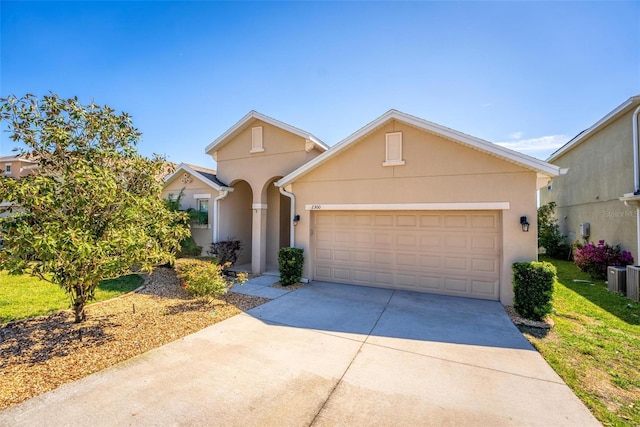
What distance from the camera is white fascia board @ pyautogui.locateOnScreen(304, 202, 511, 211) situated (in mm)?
8102

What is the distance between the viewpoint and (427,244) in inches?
358

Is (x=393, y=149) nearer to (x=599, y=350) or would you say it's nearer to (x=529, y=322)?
(x=529, y=322)

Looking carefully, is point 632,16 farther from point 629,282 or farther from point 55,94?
point 55,94

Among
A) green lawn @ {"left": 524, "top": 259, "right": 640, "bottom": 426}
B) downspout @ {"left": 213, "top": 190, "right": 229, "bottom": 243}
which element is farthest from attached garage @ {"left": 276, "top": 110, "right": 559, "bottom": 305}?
downspout @ {"left": 213, "top": 190, "right": 229, "bottom": 243}

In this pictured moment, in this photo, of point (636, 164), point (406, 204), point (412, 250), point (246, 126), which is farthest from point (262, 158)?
point (636, 164)

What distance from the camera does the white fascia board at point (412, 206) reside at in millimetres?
8102

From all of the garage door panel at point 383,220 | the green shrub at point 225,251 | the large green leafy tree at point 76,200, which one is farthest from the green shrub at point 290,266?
the large green leafy tree at point 76,200

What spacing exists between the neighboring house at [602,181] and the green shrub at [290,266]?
1080 centimetres

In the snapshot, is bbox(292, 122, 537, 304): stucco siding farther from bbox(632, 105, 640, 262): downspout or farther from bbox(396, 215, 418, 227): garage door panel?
bbox(632, 105, 640, 262): downspout

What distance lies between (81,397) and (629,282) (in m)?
14.0

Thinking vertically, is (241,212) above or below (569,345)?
above

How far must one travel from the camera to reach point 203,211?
13.8 metres

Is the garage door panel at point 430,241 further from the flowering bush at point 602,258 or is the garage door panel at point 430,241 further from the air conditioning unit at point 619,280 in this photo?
the flowering bush at point 602,258

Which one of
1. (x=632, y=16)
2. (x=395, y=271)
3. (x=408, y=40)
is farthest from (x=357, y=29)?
(x=632, y=16)
